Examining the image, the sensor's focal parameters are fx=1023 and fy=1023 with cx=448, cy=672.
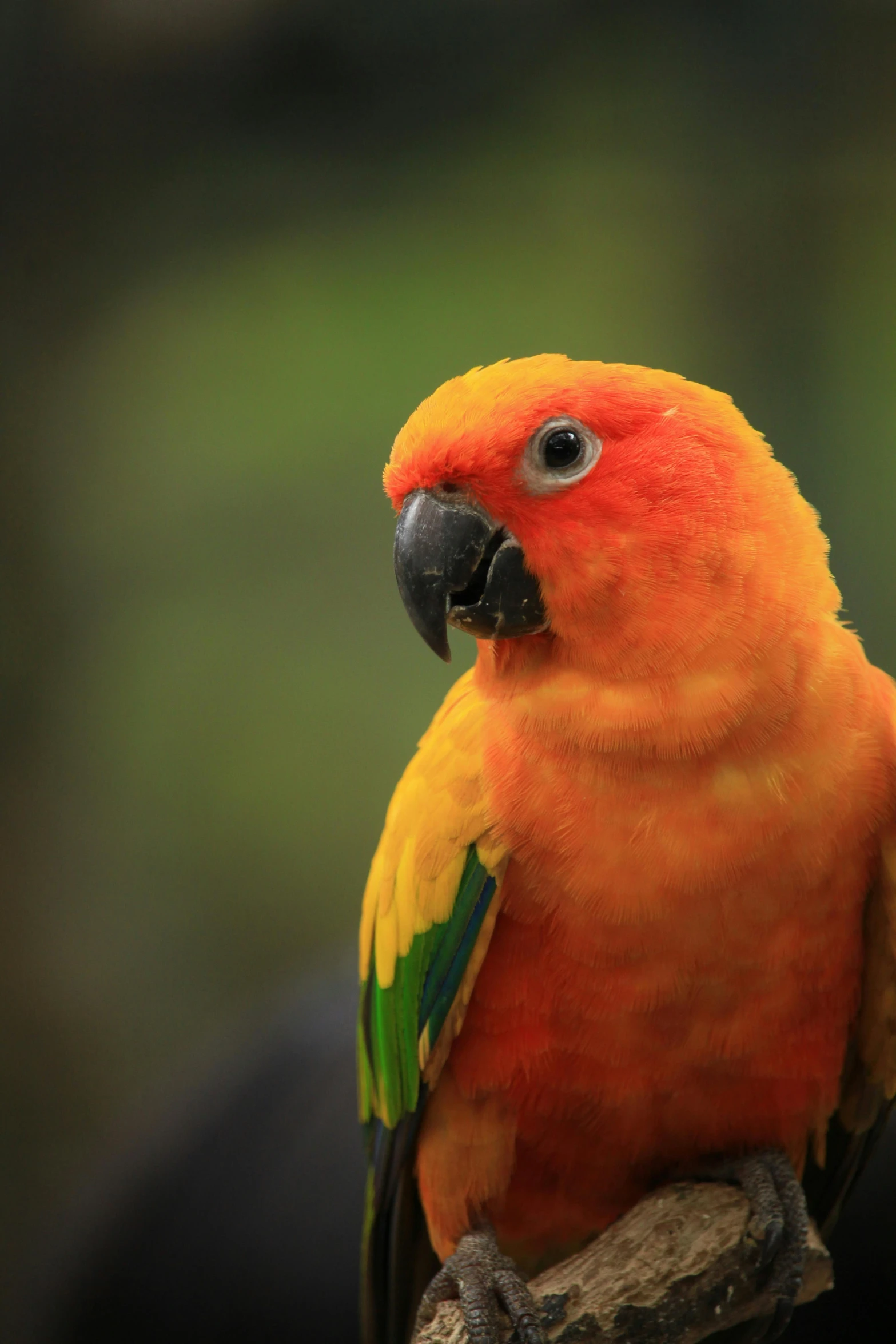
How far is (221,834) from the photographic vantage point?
1.64 metres

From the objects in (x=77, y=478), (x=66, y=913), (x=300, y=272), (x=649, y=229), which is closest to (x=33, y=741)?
(x=66, y=913)

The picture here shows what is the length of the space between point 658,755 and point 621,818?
0.24ft

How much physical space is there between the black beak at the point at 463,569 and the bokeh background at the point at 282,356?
2.07ft

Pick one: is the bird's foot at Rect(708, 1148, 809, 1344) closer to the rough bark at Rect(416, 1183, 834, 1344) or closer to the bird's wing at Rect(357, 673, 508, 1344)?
the rough bark at Rect(416, 1183, 834, 1344)

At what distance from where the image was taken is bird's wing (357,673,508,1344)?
106cm

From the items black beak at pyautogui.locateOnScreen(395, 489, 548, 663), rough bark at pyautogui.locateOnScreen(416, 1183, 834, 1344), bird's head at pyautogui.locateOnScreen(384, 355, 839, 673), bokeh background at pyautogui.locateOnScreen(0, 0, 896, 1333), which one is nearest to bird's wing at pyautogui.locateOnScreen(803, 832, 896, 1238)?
rough bark at pyautogui.locateOnScreen(416, 1183, 834, 1344)

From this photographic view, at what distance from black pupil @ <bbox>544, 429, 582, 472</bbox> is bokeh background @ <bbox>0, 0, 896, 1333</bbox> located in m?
0.64

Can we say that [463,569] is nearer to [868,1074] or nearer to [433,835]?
[433,835]

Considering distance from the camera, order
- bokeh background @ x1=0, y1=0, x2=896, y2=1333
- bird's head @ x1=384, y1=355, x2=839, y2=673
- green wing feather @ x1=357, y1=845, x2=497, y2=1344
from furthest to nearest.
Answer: bokeh background @ x1=0, y1=0, x2=896, y2=1333 → green wing feather @ x1=357, y1=845, x2=497, y2=1344 → bird's head @ x1=384, y1=355, x2=839, y2=673

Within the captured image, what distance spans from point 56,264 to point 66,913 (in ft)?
3.14

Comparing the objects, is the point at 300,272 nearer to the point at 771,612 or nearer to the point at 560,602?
the point at 560,602

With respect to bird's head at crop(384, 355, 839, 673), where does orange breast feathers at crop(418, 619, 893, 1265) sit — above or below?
below

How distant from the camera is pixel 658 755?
98 cm

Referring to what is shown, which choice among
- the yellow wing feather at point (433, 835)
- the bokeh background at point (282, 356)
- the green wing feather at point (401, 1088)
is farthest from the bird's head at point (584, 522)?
the bokeh background at point (282, 356)
